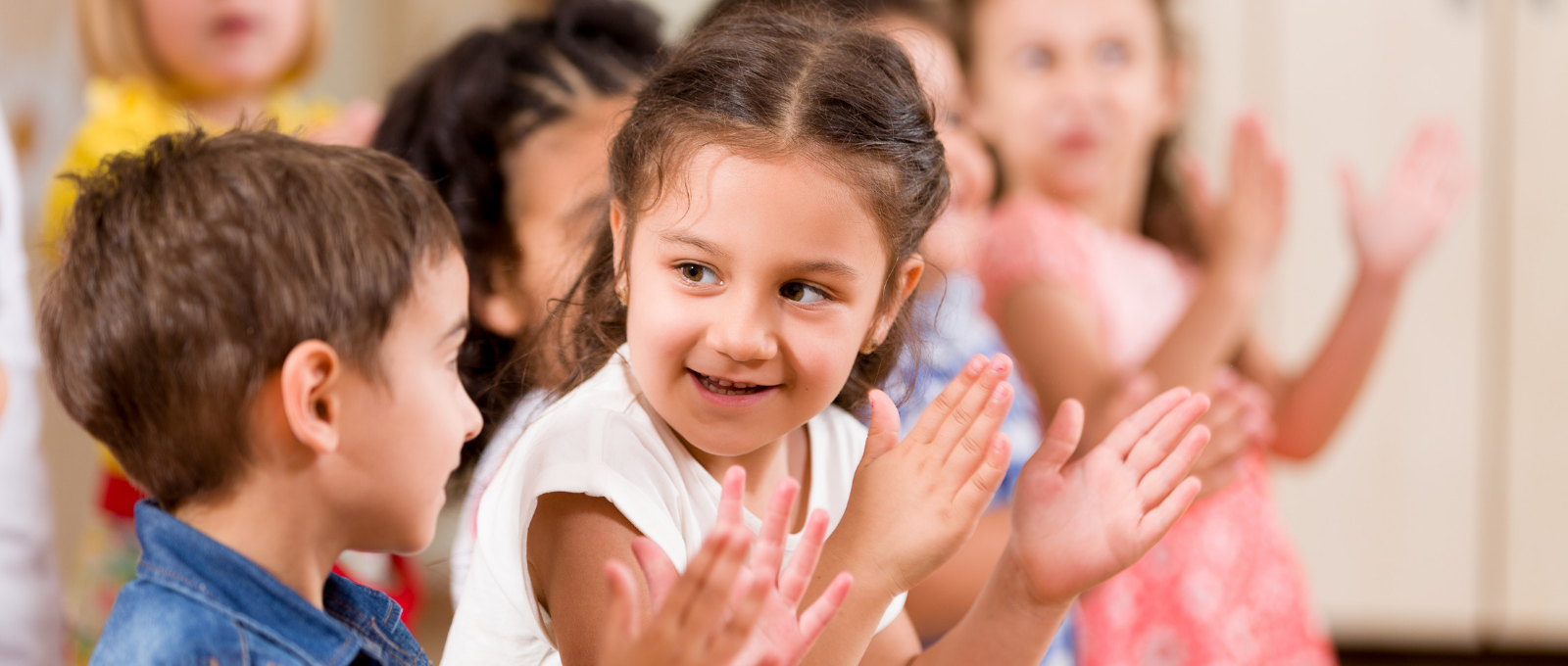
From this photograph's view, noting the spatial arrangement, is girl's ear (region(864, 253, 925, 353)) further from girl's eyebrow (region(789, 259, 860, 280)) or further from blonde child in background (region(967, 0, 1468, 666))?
blonde child in background (region(967, 0, 1468, 666))

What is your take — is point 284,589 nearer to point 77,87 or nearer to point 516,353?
point 516,353

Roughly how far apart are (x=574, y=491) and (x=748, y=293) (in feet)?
0.27

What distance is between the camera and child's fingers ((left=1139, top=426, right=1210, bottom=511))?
431 mm

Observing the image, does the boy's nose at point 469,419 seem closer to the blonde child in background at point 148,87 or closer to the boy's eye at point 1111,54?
the blonde child in background at point 148,87

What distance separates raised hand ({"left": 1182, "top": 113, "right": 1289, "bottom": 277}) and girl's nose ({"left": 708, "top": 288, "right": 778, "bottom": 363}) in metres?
Answer: 0.60

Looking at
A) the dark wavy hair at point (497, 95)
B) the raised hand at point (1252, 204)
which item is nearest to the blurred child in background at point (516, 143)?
the dark wavy hair at point (497, 95)

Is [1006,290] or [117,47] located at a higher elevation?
[117,47]

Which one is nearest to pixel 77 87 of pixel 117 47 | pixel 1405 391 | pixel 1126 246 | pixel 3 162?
pixel 117 47

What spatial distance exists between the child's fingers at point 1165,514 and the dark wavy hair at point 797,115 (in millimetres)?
127

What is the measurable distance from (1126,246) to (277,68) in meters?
0.68

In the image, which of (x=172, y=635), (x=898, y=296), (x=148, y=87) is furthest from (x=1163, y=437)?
(x=148, y=87)

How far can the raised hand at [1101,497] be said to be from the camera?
43 centimetres

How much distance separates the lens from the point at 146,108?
0.71m

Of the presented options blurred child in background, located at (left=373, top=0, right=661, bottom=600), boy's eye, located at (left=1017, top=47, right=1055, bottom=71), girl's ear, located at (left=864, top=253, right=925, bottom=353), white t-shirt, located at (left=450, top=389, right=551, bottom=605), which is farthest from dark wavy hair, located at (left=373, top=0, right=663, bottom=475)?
boy's eye, located at (left=1017, top=47, right=1055, bottom=71)
